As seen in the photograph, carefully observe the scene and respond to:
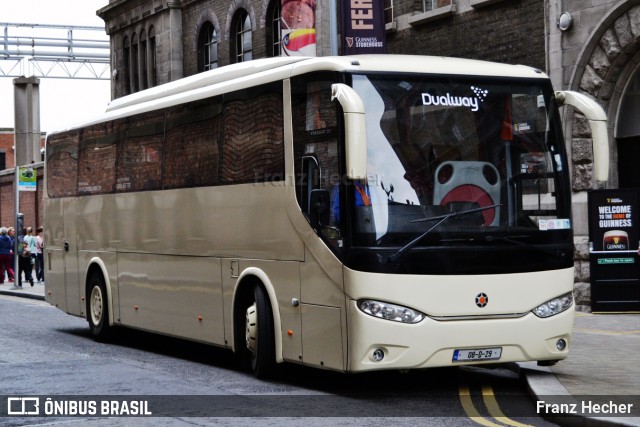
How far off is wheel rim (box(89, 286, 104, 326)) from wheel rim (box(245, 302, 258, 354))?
518 centimetres

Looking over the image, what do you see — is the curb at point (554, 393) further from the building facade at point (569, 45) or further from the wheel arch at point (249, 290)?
the building facade at point (569, 45)

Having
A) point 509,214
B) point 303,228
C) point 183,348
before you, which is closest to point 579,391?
point 509,214

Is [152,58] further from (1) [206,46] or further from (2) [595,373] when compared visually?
(2) [595,373]

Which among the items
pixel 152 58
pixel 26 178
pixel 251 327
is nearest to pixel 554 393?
pixel 251 327

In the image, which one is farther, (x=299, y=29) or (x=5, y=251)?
(x=5, y=251)

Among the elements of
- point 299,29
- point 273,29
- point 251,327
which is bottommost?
point 251,327

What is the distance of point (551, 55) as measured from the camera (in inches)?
781

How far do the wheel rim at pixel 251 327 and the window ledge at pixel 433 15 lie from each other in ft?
38.9

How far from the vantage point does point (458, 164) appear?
10.5 meters

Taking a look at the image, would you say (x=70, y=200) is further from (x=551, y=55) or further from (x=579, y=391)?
(x=579, y=391)

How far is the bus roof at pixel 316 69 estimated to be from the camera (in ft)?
34.7

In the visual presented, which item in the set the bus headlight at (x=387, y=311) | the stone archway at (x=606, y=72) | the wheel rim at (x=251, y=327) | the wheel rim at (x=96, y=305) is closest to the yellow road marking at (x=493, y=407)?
the bus headlight at (x=387, y=311)

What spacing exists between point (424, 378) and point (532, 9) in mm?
10233

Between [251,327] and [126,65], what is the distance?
1074 inches
